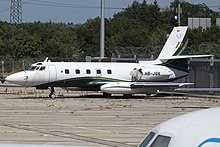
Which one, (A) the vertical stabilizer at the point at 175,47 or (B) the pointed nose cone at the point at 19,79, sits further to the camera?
(A) the vertical stabilizer at the point at 175,47

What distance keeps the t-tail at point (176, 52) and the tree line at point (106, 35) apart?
15.6 metres

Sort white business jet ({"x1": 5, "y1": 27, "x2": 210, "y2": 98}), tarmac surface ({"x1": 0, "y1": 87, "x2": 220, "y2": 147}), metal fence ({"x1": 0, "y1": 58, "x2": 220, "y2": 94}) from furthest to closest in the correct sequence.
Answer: metal fence ({"x1": 0, "y1": 58, "x2": 220, "y2": 94}), white business jet ({"x1": 5, "y1": 27, "x2": 210, "y2": 98}), tarmac surface ({"x1": 0, "y1": 87, "x2": 220, "y2": 147})

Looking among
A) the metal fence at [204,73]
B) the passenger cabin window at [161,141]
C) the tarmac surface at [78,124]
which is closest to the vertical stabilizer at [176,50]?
the metal fence at [204,73]

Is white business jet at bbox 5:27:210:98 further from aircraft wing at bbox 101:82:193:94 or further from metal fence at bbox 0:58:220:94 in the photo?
metal fence at bbox 0:58:220:94

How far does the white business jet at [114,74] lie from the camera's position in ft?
115

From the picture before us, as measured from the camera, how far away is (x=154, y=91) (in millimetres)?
36844

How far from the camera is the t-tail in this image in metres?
38.6

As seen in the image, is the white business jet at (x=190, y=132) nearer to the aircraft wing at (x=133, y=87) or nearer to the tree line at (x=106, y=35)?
the aircraft wing at (x=133, y=87)

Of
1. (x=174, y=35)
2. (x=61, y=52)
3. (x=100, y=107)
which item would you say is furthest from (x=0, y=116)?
(x=61, y=52)

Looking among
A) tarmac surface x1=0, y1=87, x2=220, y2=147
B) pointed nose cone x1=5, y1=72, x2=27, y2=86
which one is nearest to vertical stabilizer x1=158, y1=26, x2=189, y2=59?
pointed nose cone x1=5, y1=72, x2=27, y2=86

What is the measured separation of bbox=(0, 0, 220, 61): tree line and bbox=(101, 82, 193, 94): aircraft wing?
19272 millimetres

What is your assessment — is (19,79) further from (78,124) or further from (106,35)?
(106,35)

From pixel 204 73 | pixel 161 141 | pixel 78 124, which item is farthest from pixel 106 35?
pixel 161 141

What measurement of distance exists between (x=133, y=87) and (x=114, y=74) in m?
1.95
